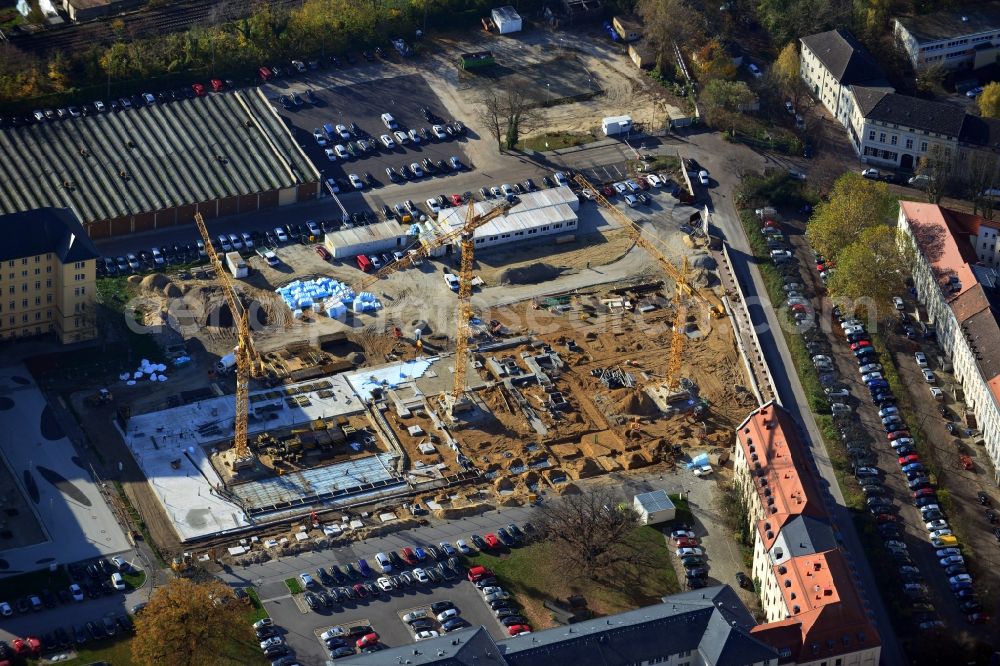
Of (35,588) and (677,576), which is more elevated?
(35,588)

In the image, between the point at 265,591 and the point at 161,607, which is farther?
the point at 265,591

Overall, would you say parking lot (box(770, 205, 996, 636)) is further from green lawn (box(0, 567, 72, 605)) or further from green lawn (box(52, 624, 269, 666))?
green lawn (box(0, 567, 72, 605))

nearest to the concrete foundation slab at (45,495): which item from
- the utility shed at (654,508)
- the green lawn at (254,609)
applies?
the green lawn at (254,609)

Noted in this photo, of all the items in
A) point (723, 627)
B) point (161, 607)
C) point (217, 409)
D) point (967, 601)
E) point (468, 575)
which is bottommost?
point (967, 601)

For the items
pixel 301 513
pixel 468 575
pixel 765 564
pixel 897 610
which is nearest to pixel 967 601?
pixel 897 610

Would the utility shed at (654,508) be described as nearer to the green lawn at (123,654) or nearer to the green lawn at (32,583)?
the green lawn at (123,654)

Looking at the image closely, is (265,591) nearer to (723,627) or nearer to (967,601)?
(723,627)
